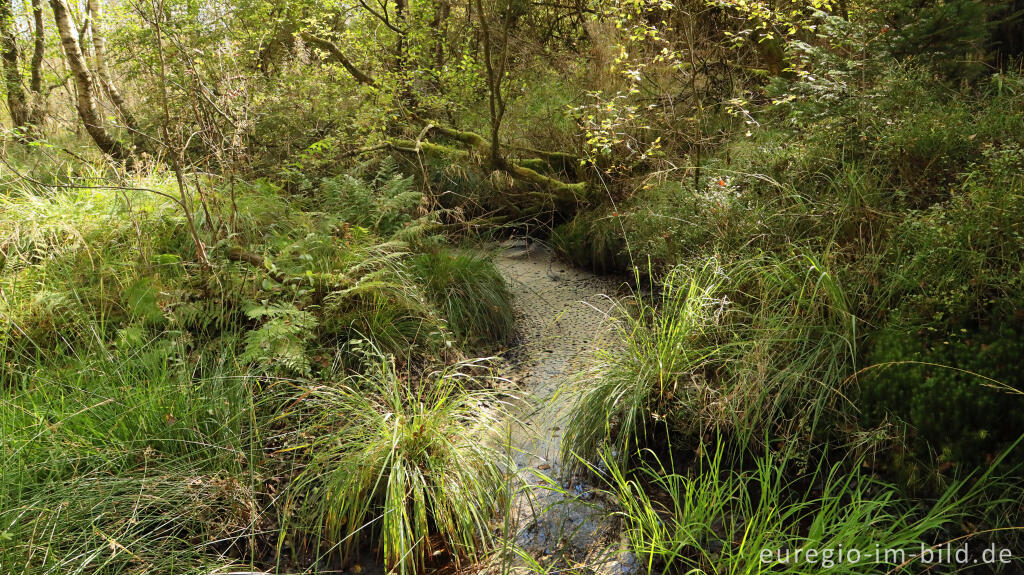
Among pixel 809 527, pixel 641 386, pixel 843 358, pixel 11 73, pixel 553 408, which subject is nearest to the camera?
pixel 809 527

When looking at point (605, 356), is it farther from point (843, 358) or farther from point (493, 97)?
point (493, 97)

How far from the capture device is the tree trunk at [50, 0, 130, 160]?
16.4ft

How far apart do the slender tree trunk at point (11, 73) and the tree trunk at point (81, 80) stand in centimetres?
374

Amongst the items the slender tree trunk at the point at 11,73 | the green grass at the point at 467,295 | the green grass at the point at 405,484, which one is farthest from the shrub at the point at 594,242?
the slender tree trunk at the point at 11,73

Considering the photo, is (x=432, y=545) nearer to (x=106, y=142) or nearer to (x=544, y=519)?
(x=544, y=519)

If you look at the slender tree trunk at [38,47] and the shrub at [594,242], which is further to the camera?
the slender tree trunk at [38,47]

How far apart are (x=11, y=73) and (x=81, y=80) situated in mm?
4968

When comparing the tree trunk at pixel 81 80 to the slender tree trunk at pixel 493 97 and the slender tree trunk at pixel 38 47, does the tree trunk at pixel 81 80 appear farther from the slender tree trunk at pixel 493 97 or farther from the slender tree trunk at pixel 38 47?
the slender tree trunk at pixel 38 47

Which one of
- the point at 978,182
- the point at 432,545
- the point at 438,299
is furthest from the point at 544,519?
the point at 978,182

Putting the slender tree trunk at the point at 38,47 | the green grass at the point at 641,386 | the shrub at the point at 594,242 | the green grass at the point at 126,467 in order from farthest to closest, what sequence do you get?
the slender tree trunk at the point at 38,47 < the shrub at the point at 594,242 < the green grass at the point at 641,386 < the green grass at the point at 126,467

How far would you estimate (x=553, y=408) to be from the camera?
3.65 m

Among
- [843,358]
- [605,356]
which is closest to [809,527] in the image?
[843,358]

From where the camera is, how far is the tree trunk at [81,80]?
16.4ft

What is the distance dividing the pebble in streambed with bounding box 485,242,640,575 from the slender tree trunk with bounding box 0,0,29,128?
8050 millimetres
